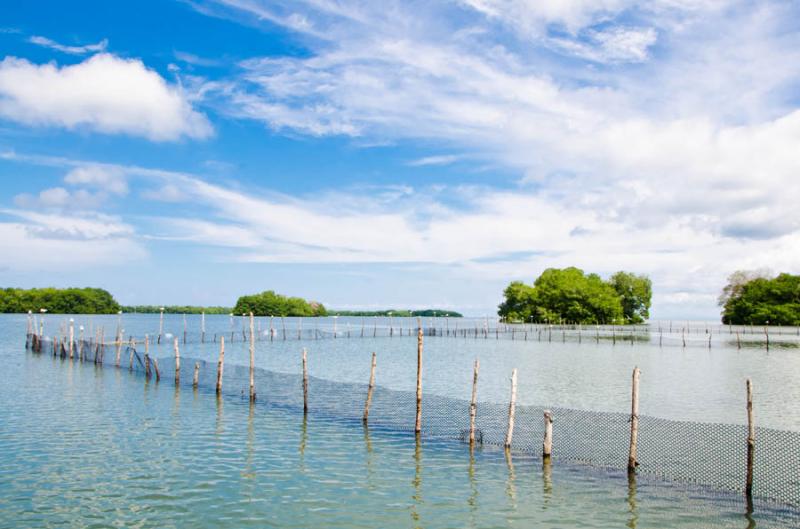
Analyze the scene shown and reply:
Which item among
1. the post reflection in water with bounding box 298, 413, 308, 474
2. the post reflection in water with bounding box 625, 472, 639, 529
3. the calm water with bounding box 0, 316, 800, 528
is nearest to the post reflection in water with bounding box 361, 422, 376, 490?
the calm water with bounding box 0, 316, 800, 528

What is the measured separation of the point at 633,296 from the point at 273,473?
150777 millimetres

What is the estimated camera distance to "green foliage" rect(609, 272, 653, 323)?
507 feet

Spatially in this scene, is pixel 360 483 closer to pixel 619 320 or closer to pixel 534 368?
pixel 534 368

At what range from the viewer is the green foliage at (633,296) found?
6083 inches

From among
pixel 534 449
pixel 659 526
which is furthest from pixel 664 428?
pixel 659 526

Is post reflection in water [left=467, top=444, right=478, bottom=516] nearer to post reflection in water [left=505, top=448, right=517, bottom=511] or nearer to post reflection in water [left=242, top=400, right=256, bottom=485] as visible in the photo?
post reflection in water [left=505, top=448, right=517, bottom=511]

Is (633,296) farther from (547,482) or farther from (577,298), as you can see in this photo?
(547,482)

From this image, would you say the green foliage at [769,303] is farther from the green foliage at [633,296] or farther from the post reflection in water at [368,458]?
the post reflection in water at [368,458]

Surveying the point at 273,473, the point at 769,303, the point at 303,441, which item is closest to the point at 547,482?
the point at 273,473

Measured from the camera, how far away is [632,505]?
14867mm

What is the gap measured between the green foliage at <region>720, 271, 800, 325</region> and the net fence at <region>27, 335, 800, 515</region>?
11580cm

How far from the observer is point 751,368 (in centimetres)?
5025

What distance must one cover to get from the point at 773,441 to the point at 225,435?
1845 centimetres

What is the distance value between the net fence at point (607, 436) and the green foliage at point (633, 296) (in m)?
136
